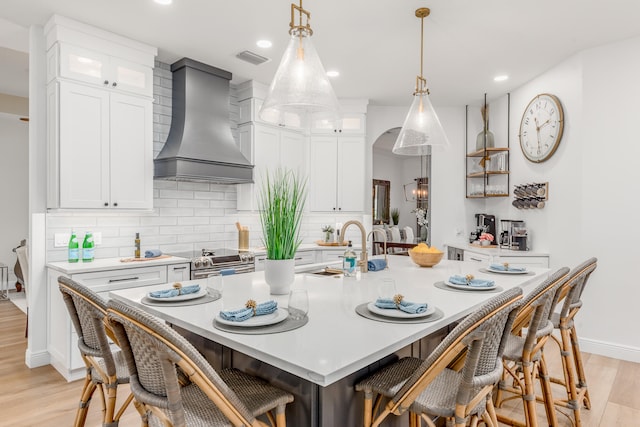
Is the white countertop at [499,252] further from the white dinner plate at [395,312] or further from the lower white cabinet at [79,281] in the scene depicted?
the lower white cabinet at [79,281]

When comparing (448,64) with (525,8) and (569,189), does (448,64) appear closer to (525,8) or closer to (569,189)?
(525,8)

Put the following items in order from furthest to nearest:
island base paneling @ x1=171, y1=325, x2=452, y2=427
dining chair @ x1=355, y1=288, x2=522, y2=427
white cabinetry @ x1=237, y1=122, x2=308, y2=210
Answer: white cabinetry @ x1=237, y1=122, x2=308, y2=210, island base paneling @ x1=171, y1=325, x2=452, y2=427, dining chair @ x1=355, y1=288, x2=522, y2=427

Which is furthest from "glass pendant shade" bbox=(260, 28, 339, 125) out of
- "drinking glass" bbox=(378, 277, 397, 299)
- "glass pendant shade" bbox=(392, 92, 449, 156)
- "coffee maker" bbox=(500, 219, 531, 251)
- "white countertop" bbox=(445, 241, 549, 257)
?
"coffee maker" bbox=(500, 219, 531, 251)

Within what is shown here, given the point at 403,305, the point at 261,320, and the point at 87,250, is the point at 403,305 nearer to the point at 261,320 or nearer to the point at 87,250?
the point at 261,320

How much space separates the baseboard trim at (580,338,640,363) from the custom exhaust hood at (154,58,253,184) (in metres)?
3.66

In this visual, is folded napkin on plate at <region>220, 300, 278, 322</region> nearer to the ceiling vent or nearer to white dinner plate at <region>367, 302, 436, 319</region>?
white dinner plate at <region>367, 302, 436, 319</region>

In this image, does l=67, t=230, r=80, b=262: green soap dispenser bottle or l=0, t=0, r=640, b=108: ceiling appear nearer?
l=0, t=0, r=640, b=108: ceiling

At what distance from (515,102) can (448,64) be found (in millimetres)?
1292

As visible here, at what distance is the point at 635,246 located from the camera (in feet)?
11.2

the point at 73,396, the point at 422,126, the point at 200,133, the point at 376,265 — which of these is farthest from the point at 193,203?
the point at 422,126

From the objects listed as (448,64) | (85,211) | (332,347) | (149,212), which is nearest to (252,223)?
(149,212)

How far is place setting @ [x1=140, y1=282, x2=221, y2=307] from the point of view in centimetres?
164

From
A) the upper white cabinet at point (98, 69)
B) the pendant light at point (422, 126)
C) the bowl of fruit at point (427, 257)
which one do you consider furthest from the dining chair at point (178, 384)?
the upper white cabinet at point (98, 69)

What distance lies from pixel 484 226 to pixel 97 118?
14.8ft
